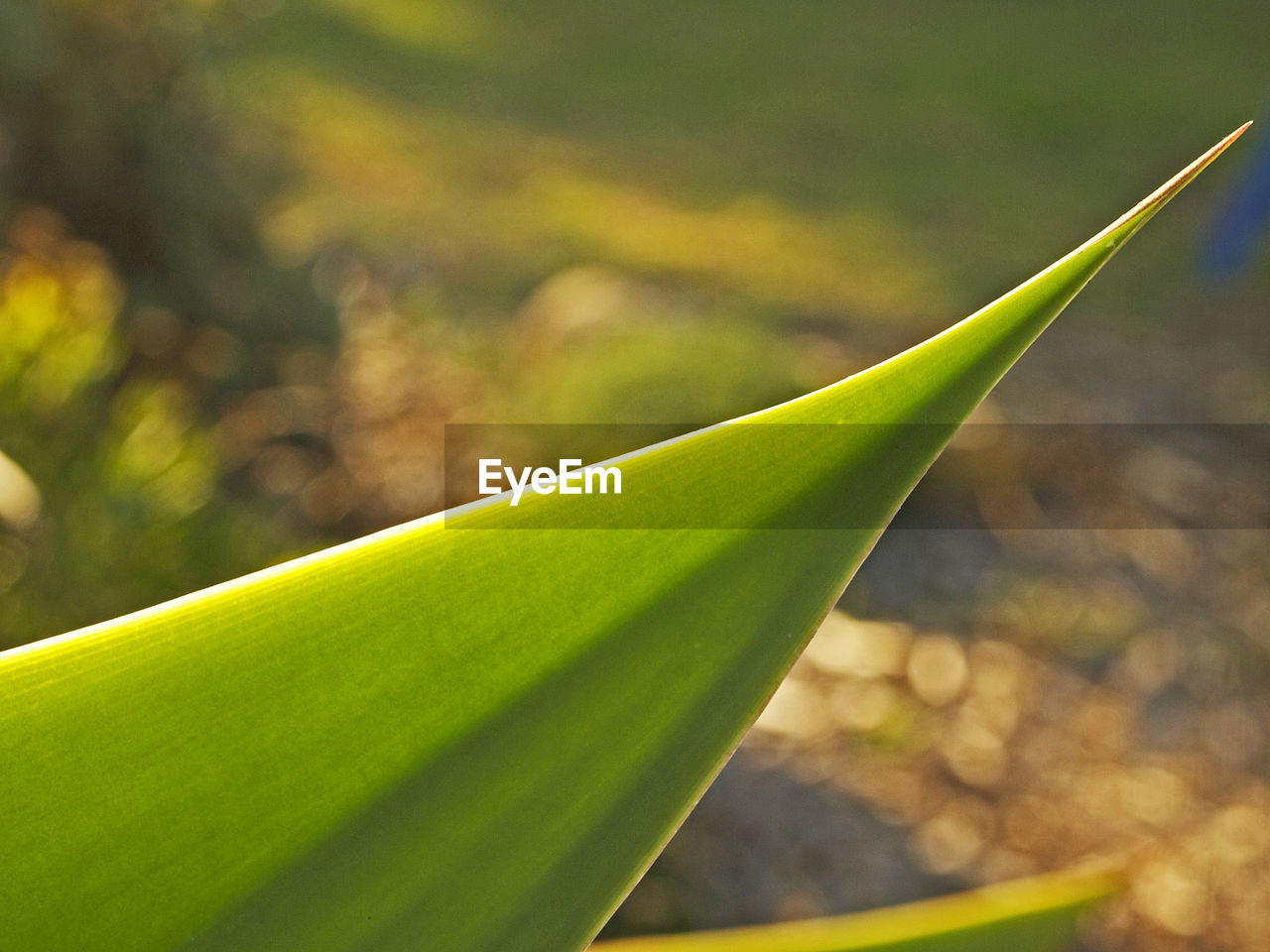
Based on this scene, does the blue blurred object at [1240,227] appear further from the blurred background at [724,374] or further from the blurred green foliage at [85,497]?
the blurred green foliage at [85,497]

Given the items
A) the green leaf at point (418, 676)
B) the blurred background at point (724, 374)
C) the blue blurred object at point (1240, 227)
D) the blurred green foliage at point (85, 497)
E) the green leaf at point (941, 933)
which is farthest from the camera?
the blue blurred object at point (1240, 227)

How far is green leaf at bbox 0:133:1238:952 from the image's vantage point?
10.5 inches

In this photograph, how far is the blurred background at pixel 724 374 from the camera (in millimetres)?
1814

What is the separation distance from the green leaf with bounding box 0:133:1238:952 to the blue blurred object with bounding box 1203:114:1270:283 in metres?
4.36

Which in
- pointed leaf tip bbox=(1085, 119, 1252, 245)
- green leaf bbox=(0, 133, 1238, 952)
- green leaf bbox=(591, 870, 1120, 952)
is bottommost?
green leaf bbox=(591, 870, 1120, 952)

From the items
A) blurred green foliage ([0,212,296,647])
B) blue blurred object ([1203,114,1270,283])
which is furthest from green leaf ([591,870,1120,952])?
blue blurred object ([1203,114,1270,283])

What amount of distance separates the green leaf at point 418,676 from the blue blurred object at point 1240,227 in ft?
14.3

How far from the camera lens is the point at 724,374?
309 cm

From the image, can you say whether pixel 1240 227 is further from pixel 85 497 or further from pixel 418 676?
Result: pixel 418 676

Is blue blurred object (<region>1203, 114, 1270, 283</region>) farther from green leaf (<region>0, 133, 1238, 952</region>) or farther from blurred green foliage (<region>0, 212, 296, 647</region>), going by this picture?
green leaf (<region>0, 133, 1238, 952</region>)

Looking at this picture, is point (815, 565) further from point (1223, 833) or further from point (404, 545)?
point (1223, 833)

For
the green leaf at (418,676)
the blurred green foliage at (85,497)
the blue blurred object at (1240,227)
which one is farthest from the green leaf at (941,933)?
the blue blurred object at (1240,227)

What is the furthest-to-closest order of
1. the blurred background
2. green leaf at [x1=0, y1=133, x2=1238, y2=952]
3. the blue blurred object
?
1. the blue blurred object
2. the blurred background
3. green leaf at [x1=0, y1=133, x2=1238, y2=952]

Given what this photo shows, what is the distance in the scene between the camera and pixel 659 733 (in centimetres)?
30
